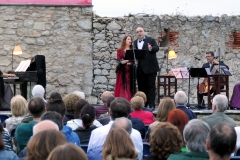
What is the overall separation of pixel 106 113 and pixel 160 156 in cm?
326

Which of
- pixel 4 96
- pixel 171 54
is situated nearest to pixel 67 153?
pixel 4 96

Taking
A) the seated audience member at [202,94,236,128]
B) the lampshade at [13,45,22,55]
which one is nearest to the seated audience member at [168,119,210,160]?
the seated audience member at [202,94,236,128]

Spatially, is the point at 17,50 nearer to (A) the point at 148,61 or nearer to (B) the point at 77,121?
(A) the point at 148,61

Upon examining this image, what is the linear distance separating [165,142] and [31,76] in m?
6.44

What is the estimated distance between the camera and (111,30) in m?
13.4

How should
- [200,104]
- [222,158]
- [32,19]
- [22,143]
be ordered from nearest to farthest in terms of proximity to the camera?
[222,158] → [22,143] → [200,104] → [32,19]

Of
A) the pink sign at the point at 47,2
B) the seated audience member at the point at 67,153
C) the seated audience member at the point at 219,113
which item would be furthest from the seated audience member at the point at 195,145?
the pink sign at the point at 47,2

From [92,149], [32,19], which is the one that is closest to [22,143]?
[92,149]

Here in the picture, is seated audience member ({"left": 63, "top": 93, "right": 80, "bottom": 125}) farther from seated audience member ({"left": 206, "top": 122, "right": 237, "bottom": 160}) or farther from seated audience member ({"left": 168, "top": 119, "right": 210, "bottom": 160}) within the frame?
seated audience member ({"left": 206, "top": 122, "right": 237, "bottom": 160})

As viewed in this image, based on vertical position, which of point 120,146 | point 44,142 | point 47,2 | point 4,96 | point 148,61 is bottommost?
point 4,96

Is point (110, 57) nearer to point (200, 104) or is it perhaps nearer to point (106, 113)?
point (200, 104)

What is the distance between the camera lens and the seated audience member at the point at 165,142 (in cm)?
416

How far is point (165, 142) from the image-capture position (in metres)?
4.16

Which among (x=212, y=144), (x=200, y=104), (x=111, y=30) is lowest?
(x=200, y=104)
